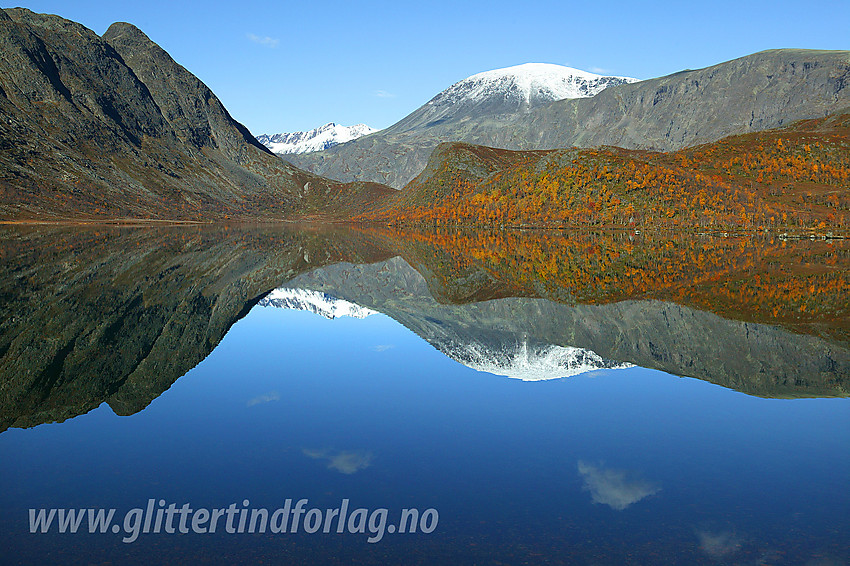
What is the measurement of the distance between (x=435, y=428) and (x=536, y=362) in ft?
32.8

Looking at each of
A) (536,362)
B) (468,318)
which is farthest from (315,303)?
(536,362)

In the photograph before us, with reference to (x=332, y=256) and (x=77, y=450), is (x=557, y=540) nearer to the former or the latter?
(x=77, y=450)

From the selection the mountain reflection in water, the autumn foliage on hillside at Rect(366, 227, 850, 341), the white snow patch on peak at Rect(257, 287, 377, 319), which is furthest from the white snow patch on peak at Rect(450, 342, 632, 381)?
the white snow patch on peak at Rect(257, 287, 377, 319)

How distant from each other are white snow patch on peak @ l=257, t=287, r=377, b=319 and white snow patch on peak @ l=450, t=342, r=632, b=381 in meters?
13.3

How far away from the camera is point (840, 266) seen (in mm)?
67625

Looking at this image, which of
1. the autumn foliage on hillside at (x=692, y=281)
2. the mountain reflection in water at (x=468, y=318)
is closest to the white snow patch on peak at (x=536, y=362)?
the mountain reflection in water at (x=468, y=318)

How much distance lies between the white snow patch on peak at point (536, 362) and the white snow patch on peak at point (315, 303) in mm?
13280

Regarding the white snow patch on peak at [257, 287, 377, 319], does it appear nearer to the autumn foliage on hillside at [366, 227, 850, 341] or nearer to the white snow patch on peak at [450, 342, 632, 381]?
the autumn foliage on hillside at [366, 227, 850, 341]

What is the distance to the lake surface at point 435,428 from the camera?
12008 mm

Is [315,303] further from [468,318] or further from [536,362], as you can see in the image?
[536,362]

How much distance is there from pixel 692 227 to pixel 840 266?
405 ft

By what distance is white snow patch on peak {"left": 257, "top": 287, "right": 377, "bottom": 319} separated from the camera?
4172 cm

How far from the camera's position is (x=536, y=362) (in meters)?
27.1

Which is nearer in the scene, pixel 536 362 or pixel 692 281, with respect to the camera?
pixel 536 362
